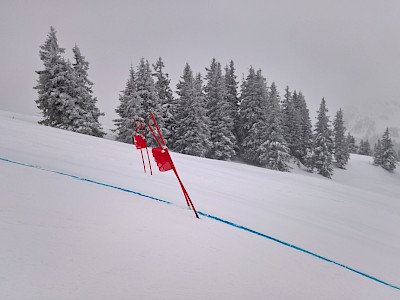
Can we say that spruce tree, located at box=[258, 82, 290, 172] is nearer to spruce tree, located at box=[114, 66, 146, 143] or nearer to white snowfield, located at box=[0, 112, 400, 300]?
spruce tree, located at box=[114, 66, 146, 143]

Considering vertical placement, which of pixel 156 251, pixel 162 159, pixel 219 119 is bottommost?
pixel 156 251

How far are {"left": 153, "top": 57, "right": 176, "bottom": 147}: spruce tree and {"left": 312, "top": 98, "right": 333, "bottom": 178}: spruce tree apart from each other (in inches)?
854

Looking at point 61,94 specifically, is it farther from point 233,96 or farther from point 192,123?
point 233,96

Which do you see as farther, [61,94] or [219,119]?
[219,119]

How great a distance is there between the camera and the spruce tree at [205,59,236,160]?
2948 cm

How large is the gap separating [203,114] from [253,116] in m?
7.06

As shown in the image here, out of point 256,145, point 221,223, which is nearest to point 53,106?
point 256,145

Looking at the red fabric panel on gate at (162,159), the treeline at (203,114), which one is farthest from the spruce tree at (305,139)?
the red fabric panel on gate at (162,159)

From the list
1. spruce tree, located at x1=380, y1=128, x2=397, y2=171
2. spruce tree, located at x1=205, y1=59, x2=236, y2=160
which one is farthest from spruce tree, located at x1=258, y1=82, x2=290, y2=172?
spruce tree, located at x1=380, y1=128, x2=397, y2=171

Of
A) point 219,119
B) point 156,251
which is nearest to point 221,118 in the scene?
point 219,119

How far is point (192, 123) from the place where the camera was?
27.7 meters

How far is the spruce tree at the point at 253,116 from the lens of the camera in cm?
3142

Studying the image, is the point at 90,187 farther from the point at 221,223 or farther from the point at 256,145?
the point at 256,145

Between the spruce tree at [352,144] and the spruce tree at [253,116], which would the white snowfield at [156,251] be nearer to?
the spruce tree at [253,116]
